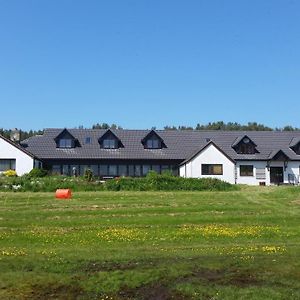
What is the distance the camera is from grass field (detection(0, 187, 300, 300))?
38.5 ft

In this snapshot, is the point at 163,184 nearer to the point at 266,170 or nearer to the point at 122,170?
the point at 122,170

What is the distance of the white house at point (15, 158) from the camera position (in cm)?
5709

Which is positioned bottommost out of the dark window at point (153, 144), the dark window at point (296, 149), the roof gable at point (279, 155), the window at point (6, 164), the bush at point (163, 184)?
the bush at point (163, 184)

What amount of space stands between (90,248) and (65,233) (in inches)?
144

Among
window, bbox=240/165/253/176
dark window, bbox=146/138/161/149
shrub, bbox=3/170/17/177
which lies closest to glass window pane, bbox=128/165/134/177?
dark window, bbox=146/138/161/149

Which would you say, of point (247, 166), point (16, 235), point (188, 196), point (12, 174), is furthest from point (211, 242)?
point (247, 166)

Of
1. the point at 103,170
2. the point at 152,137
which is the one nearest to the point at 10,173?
the point at 103,170

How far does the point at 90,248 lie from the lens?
17000 mm

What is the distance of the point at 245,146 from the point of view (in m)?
61.9

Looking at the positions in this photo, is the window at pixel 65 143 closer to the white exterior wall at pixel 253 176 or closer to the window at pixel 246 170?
the white exterior wall at pixel 253 176

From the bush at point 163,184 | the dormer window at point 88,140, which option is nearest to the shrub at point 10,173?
the dormer window at point 88,140

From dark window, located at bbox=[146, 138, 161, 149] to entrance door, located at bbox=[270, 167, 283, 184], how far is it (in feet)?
46.2

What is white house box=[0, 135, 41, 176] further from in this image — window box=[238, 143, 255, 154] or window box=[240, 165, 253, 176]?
window box=[238, 143, 255, 154]

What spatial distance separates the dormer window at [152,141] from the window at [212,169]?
6.98 meters
